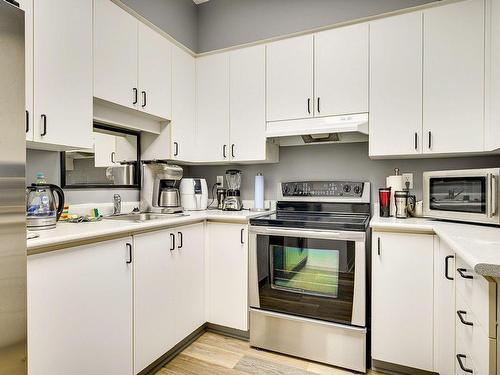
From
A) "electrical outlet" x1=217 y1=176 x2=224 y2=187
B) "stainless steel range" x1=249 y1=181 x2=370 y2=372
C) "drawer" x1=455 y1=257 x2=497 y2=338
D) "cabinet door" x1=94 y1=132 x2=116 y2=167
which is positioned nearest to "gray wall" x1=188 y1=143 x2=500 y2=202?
"electrical outlet" x1=217 y1=176 x2=224 y2=187

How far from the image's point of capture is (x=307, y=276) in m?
2.04

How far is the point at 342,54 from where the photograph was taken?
227 centimetres

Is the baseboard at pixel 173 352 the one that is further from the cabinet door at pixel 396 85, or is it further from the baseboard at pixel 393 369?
the cabinet door at pixel 396 85

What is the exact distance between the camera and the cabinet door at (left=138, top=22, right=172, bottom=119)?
7.23 feet

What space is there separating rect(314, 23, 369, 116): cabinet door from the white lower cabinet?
4.37 ft

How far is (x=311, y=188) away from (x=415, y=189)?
2.56ft

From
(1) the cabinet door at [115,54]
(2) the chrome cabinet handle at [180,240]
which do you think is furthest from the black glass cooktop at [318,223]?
(1) the cabinet door at [115,54]

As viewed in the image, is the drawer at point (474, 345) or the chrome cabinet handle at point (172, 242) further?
the chrome cabinet handle at point (172, 242)

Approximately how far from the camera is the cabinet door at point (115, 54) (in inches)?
74.0

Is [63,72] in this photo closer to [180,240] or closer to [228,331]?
[180,240]

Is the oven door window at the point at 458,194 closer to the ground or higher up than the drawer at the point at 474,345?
higher up

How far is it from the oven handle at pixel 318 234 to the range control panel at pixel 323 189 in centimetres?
63

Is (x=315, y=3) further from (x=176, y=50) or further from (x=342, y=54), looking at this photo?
(x=176, y=50)

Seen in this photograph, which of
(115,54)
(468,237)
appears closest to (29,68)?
(115,54)
